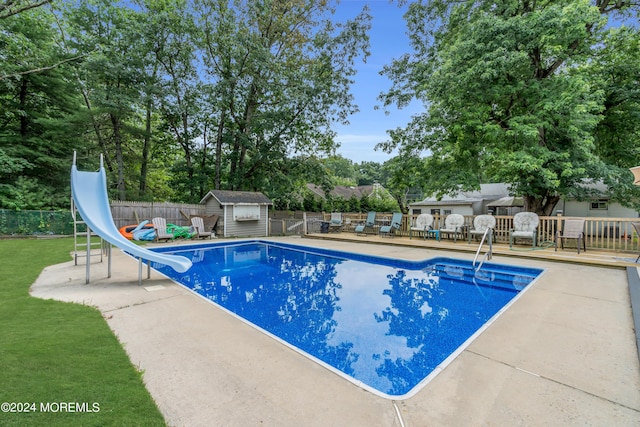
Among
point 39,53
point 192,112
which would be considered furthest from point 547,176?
point 39,53

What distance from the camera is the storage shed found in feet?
47.7

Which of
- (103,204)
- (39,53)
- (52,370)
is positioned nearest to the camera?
(52,370)

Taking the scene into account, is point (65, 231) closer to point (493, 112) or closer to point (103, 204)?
point (103, 204)

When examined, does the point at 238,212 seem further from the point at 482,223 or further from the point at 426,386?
the point at 426,386

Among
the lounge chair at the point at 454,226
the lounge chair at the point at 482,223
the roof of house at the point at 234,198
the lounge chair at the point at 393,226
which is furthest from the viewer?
the roof of house at the point at 234,198

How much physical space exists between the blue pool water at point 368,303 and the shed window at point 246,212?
5.66 m

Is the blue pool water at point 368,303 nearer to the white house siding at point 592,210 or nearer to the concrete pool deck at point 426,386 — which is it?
the concrete pool deck at point 426,386

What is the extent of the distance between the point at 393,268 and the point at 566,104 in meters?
7.87

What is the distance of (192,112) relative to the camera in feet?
57.4

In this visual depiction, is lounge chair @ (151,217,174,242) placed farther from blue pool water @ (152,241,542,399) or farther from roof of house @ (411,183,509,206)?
roof of house @ (411,183,509,206)

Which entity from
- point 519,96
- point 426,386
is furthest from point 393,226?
point 426,386

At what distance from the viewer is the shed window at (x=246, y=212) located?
14.8m

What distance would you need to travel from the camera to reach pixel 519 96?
1099cm

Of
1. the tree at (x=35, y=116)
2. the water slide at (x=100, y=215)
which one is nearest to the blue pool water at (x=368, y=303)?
the water slide at (x=100, y=215)
